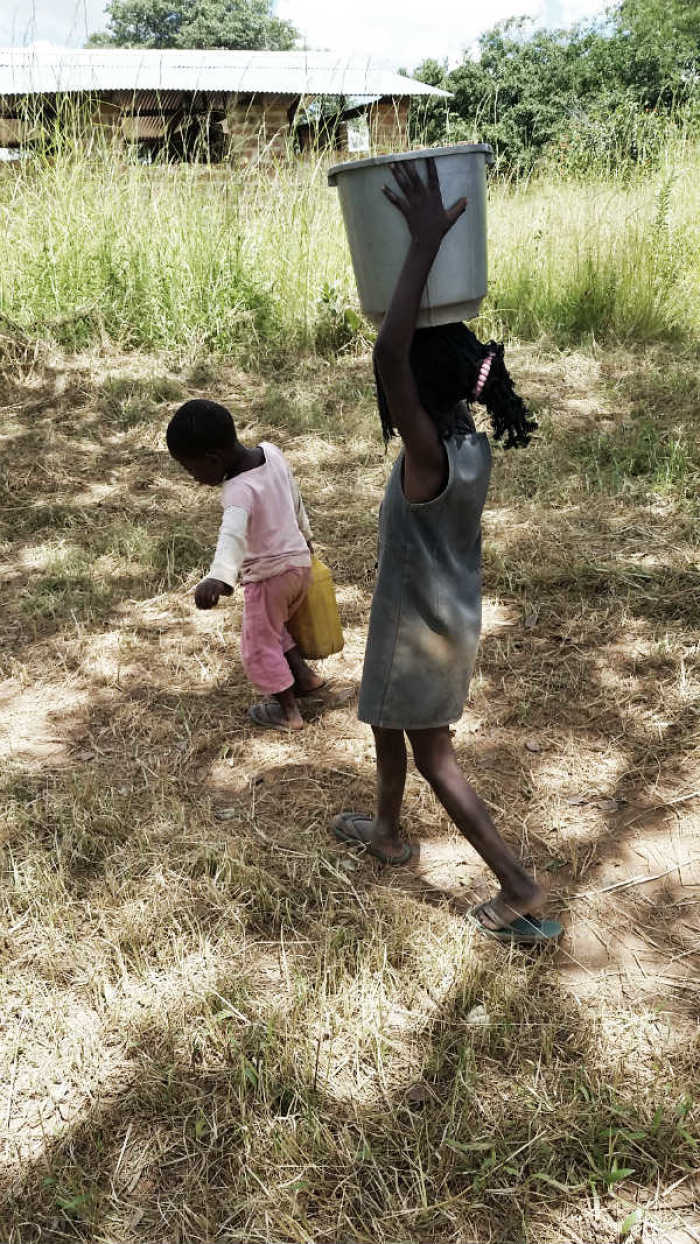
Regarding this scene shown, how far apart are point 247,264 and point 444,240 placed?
5325mm

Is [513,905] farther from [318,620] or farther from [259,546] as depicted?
[259,546]

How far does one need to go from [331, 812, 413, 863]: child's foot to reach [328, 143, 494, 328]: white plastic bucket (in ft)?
4.39

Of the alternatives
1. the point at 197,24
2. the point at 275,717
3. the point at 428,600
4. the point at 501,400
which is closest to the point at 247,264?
the point at 275,717

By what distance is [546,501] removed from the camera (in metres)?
4.38

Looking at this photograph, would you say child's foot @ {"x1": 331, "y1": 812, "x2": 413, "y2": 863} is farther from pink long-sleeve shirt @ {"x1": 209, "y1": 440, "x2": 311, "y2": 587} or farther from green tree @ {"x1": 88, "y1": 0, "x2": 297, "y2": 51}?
green tree @ {"x1": 88, "y1": 0, "x2": 297, "y2": 51}

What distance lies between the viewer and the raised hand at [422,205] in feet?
5.17

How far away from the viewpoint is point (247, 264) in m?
6.51

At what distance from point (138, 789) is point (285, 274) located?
506 centimetres

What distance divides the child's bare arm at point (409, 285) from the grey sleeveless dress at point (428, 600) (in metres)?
0.15

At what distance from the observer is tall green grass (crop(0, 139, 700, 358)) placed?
629 cm

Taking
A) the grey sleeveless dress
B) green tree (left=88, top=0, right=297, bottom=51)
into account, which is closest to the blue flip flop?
the grey sleeveless dress

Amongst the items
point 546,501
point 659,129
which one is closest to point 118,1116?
point 546,501

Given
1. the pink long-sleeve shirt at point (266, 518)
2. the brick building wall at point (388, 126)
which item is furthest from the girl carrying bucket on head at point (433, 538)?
the brick building wall at point (388, 126)

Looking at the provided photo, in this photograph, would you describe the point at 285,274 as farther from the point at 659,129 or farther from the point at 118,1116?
the point at 118,1116
